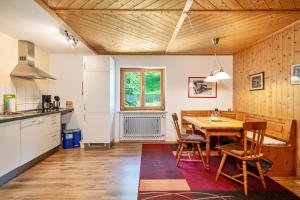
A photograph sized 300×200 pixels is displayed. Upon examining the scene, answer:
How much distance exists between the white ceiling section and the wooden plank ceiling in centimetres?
18

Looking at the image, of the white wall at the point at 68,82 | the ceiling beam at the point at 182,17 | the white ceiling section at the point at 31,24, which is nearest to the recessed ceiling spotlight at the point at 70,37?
the white ceiling section at the point at 31,24

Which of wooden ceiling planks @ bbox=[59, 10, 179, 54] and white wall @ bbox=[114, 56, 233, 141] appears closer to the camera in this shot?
wooden ceiling planks @ bbox=[59, 10, 179, 54]

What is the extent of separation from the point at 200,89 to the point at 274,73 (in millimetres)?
2179

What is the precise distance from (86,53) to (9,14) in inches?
109

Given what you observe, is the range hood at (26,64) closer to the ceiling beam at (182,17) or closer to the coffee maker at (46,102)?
the coffee maker at (46,102)

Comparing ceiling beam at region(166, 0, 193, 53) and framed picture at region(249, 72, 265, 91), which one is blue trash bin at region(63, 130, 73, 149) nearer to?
ceiling beam at region(166, 0, 193, 53)

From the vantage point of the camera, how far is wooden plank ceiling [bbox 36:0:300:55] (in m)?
2.78

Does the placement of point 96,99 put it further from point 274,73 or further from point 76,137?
point 274,73

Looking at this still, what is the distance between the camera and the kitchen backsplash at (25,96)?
4.09 m

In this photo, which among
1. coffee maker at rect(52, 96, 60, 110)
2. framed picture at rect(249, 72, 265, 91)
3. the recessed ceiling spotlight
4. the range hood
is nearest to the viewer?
the recessed ceiling spotlight

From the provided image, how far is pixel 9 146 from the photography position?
3.20m

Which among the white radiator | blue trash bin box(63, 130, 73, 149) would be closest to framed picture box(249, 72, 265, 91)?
the white radiator

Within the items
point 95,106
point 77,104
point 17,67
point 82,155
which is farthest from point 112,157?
point 17,67

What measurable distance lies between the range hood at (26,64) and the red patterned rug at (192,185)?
2.64 meters
